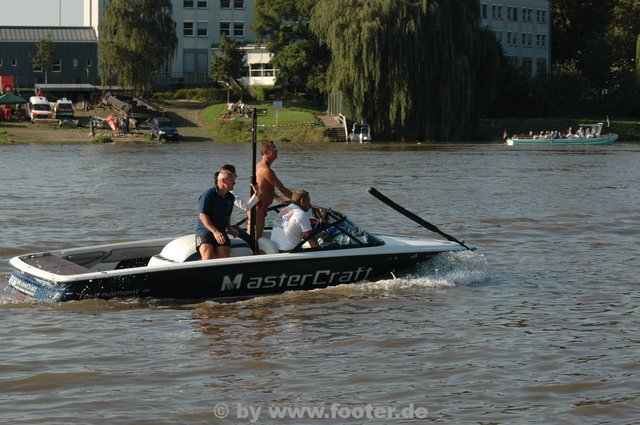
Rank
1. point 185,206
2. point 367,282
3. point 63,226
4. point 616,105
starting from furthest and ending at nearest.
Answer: point 616,105 → point 185,206 → point 63,226 → point 367,282

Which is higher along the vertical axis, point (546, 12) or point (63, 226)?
point (546, 12)

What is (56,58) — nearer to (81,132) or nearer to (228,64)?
(228,64)

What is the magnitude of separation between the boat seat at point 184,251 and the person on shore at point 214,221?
0.43 ft

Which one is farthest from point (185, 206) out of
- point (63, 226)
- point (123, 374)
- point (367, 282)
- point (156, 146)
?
point (156, 146)

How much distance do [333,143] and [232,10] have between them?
37.1 meters

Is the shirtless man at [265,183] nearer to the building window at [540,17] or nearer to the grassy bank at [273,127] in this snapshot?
the grassy bank at [273,127]

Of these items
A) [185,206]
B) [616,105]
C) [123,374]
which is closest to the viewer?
[123,374]

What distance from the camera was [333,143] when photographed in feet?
227

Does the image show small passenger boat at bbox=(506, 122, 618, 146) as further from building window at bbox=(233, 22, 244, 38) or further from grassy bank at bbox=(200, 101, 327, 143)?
building window at bbox=(233, 22, 244, 38)

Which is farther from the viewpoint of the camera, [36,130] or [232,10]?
[232,10]

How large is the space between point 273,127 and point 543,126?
2297 cm

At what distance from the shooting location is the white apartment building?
99.4 m

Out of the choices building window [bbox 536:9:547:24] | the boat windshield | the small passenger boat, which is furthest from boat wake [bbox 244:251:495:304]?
building window [bbox 536:9:547:24]

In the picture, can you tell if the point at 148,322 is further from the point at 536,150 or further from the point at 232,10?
the point at 232,10
